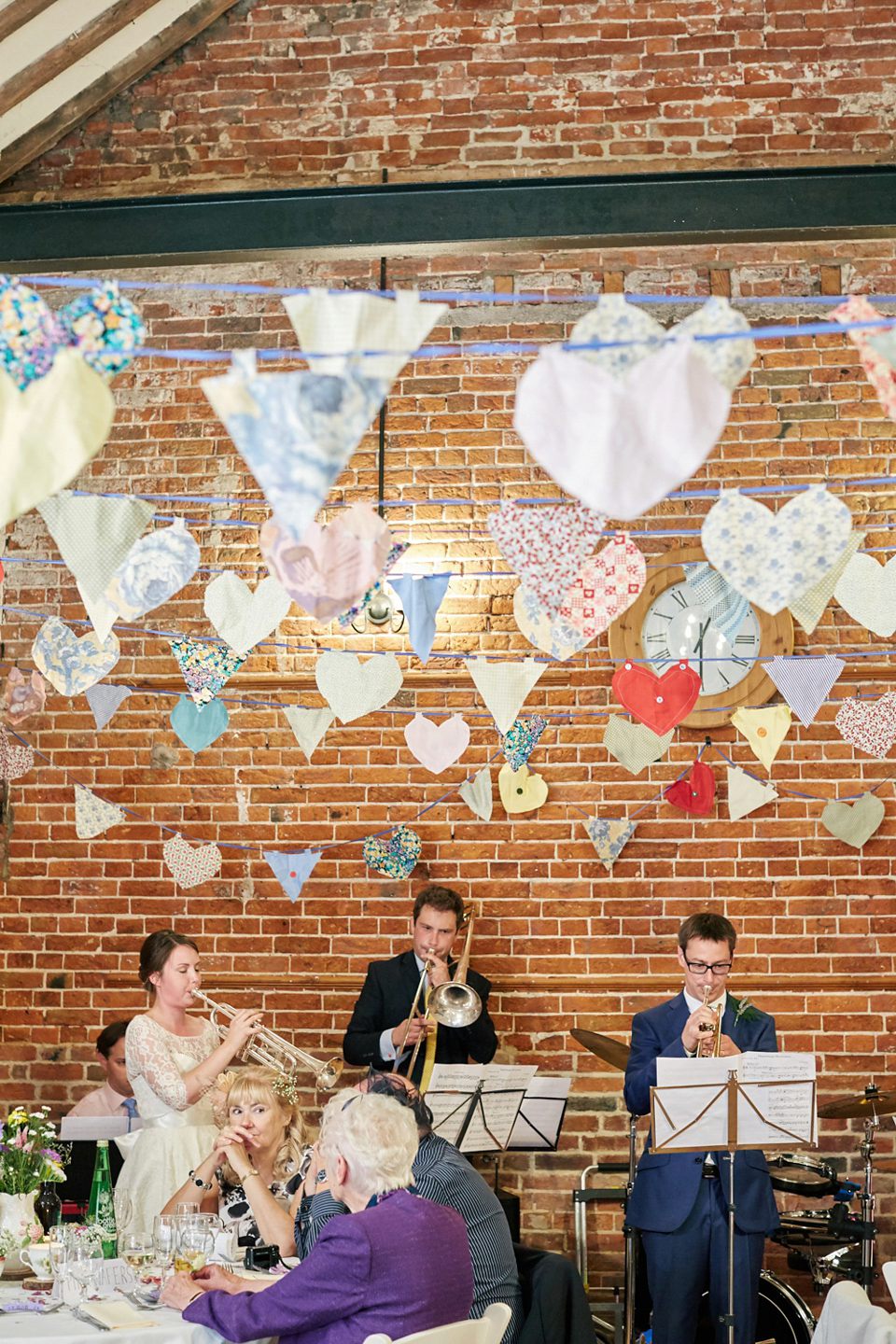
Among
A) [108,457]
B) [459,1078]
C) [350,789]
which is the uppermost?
[108,457]

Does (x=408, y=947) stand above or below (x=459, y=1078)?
above

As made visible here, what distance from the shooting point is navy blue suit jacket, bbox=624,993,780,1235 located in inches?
151

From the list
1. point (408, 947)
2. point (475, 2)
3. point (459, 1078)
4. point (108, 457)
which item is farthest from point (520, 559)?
point (475, 2)

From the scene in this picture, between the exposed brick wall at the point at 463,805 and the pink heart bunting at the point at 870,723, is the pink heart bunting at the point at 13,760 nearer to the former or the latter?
the exposed brick wall at the point at 463,805

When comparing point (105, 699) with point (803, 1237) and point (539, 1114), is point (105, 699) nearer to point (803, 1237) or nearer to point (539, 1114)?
point (539, 1114)

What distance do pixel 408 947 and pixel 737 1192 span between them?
1.57 metres

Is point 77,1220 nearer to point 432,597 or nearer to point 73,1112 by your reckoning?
point 73,1112

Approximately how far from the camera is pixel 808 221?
440cm

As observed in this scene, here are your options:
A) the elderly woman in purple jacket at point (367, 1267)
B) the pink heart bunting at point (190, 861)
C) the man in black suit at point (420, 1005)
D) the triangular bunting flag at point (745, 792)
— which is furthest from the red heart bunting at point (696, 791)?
the elderly woman in purple jacket at point (367, 1267)

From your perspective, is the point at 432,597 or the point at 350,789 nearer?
the point at 432,597

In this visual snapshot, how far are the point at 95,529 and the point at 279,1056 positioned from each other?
255 centimetres

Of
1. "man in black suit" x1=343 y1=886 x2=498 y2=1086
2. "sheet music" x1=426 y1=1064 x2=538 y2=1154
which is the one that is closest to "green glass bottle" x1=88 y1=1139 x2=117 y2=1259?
"sheet music" x1=426 y1=1064 x2=538 y2=1154

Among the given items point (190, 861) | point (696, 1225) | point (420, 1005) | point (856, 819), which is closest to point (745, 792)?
point (856, 819)

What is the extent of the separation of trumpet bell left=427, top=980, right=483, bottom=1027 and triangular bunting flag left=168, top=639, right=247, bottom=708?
1.23m
